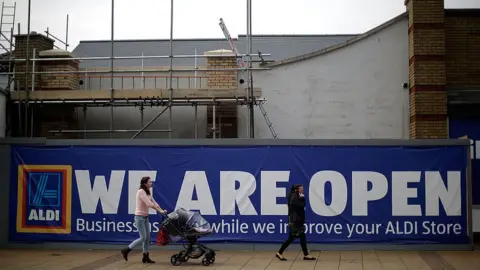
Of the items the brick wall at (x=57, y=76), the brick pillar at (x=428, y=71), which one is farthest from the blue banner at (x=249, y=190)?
the brick wall at (x=57, y=76)

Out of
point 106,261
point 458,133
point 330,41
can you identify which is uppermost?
point 330,41

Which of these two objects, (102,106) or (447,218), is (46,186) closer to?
(102,106)

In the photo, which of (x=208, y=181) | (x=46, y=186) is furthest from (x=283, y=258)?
(x=46, y=186)

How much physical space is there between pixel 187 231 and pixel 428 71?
30.7ft

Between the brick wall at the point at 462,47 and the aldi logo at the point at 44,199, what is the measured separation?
1142 centimetres

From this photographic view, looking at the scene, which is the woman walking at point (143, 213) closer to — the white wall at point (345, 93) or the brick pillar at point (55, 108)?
the white wall at point (345, 93)

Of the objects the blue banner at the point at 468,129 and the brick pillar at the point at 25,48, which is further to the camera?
the brick pillar at the point at 25,48

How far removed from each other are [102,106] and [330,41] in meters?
19.0

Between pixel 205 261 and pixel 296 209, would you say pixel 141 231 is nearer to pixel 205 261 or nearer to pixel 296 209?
pixel 205 261

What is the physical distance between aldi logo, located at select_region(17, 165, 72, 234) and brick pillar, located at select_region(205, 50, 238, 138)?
16.1 feet

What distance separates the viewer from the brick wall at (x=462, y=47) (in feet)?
63.3

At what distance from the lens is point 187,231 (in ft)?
42.9

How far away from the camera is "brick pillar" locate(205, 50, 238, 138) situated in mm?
19203

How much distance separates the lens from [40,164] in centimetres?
1616
